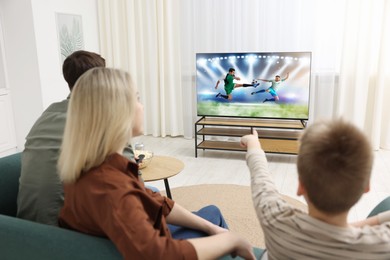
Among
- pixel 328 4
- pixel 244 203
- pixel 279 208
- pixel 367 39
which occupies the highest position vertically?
pixel 328 4

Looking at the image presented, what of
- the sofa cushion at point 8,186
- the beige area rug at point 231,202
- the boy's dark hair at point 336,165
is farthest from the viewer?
the beige area rug at point 231,202

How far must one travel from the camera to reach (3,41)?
4.29 metres

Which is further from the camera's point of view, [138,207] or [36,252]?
[36,252]

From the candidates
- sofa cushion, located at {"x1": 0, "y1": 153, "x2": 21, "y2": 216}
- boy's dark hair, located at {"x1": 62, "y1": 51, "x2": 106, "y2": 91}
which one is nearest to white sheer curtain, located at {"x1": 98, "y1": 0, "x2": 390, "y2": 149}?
boy's dark hair, located at {"x1": 62, "y1": 51, "x2": 106, "y2": 91}

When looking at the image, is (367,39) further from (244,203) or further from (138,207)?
(138,207)

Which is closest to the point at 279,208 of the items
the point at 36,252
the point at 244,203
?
the point at 36,252

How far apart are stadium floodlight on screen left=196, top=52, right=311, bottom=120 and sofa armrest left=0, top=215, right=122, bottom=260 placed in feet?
10.5

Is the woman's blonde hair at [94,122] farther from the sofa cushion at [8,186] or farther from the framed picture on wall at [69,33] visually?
the framed picture on wall at [69,33]

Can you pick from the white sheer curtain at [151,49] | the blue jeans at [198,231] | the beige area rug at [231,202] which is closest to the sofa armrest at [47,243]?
the blue jeans at [198,231]

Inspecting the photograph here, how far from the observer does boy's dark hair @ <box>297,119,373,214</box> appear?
86 centimetres

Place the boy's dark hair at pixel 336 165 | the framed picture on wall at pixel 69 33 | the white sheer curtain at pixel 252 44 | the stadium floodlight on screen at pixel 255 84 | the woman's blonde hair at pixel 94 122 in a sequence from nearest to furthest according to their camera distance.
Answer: the boy's dark hair at pixel 336 165, the woman's blonde hair at pixel 94 122, the stadium floodlight on screen at pixel 255 84, the white sheer curtain at pixel 252 44, the framed picture on wall at pixel 69 33

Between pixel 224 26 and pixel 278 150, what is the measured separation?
5.77 feet

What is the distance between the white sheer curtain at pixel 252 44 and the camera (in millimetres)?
4105

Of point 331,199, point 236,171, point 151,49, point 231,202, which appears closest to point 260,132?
point 236,171
